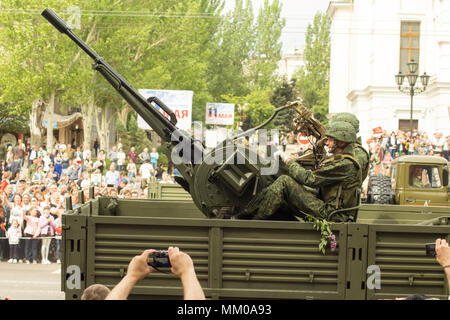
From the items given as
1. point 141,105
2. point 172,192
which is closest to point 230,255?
point 141,105

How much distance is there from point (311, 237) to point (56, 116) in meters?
45.1

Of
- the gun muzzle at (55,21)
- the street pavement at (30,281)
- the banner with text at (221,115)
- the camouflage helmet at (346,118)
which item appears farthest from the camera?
the banner with text at (221,115)

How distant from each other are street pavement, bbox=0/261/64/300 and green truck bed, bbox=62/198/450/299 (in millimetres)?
5056

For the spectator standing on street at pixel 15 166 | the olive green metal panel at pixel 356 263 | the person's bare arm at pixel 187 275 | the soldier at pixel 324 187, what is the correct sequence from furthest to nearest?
the spectator standing on street at pixel 15 166, the soldier at pixel 324 187, the olive green metal panel at pixel 356 263, the person's bare arm at pixel 187 275

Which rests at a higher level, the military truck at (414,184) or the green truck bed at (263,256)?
the military truck at (414,184)

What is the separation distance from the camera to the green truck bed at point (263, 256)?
18.8ft

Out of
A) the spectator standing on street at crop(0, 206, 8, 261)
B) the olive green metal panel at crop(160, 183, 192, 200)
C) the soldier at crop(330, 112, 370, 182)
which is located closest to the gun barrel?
the soldier at crop(330, 112, 370, 182)

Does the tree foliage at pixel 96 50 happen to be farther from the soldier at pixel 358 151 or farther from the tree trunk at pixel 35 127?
the soldier at pixel 358 151

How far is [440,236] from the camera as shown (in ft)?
18.8

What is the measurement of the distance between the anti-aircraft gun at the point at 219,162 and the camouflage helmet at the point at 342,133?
464 millimetres

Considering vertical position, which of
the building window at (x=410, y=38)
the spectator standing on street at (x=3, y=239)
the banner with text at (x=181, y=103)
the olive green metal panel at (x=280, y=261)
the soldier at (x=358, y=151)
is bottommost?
the spectator standing on street at (x=3, y=239)

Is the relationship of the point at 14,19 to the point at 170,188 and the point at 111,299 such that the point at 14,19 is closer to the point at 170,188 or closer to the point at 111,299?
the point at 170,188

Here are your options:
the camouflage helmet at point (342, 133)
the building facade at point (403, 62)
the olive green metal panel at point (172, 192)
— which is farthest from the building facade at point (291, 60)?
the camouflage helmet at point (342, 133)

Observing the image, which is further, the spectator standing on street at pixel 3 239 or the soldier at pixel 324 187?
the spectator standing on street at pixel 3 239
